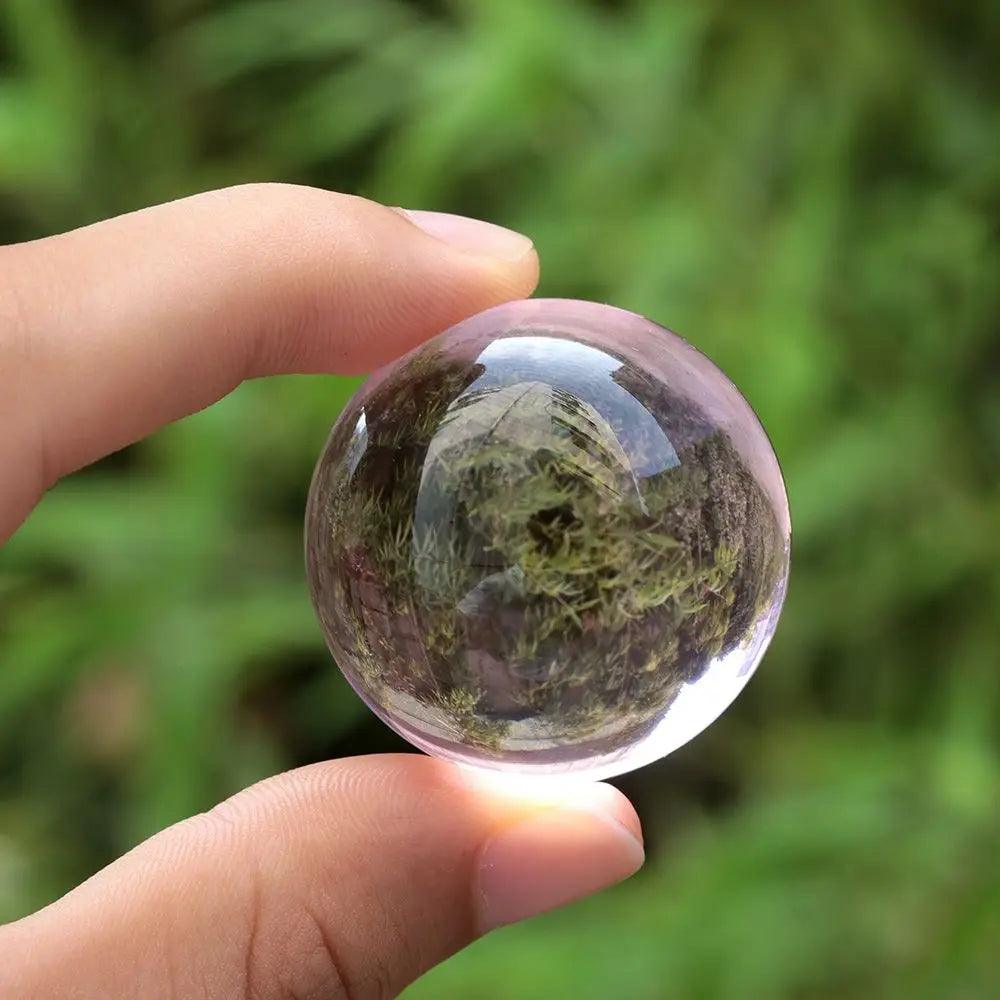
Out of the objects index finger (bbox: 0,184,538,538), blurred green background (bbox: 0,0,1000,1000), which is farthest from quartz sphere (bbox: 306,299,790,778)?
blurred green background (bbox: 0,0,1000,1000)

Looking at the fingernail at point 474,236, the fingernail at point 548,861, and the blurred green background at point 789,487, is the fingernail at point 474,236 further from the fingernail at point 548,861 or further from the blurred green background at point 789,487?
the blurred green background at point 789,487

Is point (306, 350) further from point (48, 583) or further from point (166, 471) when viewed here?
point (48, 583)

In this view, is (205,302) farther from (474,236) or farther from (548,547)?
(548,547)

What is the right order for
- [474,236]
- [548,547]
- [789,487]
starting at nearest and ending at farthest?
[548,547]
[474,236]
[789,487]

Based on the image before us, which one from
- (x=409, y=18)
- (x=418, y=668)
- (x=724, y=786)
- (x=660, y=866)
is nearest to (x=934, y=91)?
(x=409, y=18)

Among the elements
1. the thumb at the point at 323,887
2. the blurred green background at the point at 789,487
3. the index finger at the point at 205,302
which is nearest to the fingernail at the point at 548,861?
the thumb at the point at 323,887

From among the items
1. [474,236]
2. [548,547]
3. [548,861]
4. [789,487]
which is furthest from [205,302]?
[789,487]

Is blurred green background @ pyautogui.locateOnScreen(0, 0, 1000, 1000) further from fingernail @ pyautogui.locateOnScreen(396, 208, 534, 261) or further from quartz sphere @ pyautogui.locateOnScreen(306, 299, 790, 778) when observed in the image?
quartz sphere @ pyautogui.locateOnScreen(306, 299, 790, 778)
